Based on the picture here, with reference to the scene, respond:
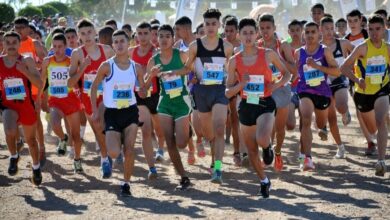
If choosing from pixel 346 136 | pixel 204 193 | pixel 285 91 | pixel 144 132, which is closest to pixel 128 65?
pixel 144 132

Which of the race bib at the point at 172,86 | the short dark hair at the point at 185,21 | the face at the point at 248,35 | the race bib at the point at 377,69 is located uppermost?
the short dark hair at the point at 185,21

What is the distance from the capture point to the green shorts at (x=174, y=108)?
8688mm

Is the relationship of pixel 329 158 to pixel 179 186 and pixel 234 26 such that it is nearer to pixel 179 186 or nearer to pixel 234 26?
pixel 234 26

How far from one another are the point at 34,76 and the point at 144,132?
1519 mm

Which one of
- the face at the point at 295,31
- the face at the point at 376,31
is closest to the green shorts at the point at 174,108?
the face at the point at 376,31

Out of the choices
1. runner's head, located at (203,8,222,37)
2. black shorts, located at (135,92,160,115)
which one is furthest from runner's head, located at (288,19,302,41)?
black shorts, located at (135,92,160,115)

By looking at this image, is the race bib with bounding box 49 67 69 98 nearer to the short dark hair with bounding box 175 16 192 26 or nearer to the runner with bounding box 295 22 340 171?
the short dark hair with bounding box 175 16 192 26

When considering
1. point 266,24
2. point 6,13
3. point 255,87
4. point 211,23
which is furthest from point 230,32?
point 6,13

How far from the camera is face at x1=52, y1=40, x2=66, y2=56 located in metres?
10.1

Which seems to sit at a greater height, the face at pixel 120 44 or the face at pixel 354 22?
the face at pixel 354 22

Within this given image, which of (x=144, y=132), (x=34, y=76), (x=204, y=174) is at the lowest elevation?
(x=204, y=174)

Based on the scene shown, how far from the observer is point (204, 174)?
31.8ft

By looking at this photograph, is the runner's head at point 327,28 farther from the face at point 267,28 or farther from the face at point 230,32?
the face at point 267,28

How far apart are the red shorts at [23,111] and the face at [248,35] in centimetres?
288
